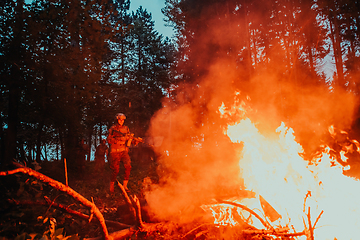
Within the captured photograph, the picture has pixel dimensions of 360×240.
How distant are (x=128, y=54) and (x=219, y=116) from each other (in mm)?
18189

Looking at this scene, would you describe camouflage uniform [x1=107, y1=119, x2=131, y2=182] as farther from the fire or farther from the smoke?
the fire

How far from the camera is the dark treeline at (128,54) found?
880cm

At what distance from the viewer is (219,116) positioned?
16.9m

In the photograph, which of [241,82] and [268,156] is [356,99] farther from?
[268,156]

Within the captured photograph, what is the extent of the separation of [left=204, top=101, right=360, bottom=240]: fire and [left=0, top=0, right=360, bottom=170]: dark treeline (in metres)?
8.36

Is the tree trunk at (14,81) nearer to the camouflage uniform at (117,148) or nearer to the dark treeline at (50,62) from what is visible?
the dark treeline at (50,62)

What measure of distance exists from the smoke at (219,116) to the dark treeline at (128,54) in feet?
0.94

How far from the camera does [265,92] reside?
1549 centimetres

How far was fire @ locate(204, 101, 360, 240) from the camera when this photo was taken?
379 centimetres

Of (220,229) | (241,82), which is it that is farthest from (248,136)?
(241,82)

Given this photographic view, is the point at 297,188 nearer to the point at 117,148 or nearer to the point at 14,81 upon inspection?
the point at 117,148

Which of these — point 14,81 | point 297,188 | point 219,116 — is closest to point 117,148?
point 14,81

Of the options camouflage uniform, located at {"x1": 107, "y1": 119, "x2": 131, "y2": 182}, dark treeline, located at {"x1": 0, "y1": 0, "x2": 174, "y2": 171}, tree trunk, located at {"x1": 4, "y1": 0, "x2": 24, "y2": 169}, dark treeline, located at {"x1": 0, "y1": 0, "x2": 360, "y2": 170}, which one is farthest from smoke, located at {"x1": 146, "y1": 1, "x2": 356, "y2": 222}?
tree trunk, located at {"x1": 4, "y1": 0, "x2": 24, "y2": 169}

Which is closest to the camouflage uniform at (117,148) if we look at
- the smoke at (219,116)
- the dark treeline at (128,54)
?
the smoke at (219,116)
